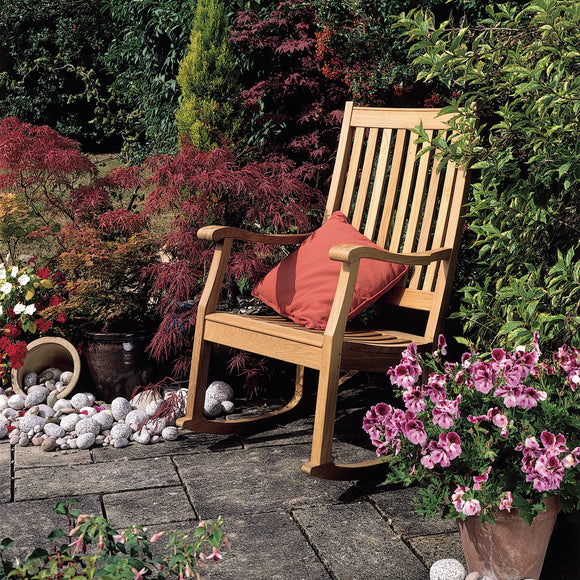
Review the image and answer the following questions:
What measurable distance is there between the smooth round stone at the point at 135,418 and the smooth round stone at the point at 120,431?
0.04 metres

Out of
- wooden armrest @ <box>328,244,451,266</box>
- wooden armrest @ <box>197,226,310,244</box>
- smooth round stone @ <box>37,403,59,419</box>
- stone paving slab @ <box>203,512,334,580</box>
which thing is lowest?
smooth round stone @ <box>37,403,59,419</box>

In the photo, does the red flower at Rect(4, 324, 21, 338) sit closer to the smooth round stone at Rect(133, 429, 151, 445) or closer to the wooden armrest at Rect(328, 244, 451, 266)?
the smooth round stone at Rect(133, 429, 151, 445)

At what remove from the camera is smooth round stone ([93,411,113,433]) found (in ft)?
9.51

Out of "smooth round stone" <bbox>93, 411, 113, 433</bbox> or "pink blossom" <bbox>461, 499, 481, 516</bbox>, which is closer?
"pink blossom" <bbox>461, 499, 481, 516</bbox>

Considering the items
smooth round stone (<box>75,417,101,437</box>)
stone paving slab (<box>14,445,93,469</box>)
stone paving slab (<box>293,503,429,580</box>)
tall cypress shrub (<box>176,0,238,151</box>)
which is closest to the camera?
stone paving slab (<box>293,503,429,580</box>)

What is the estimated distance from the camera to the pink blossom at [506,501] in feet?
5.47

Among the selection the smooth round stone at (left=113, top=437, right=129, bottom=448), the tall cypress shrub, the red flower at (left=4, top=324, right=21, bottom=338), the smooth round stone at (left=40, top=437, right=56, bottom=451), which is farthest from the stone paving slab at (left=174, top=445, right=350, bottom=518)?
the tall cypress shrub

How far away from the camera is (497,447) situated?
1.79 m

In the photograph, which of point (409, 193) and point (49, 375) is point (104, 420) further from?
point (409, 193)

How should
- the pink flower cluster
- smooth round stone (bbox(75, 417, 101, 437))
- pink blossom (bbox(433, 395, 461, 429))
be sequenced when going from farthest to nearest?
1. smooth round stone (bbox(75, 417, 101, 437))
2. pink blossom (bbox(433, 395, 461, 429))
3. the pink flower cluster

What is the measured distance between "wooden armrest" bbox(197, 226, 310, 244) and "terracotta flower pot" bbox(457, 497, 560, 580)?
1.37 meters

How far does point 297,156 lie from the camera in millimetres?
4086

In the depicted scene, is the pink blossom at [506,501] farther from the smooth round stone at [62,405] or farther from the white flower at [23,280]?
the white flower at [23,280]

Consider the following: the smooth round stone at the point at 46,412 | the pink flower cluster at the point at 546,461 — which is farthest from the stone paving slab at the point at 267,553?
the smooth round stone at the point at 46,412
